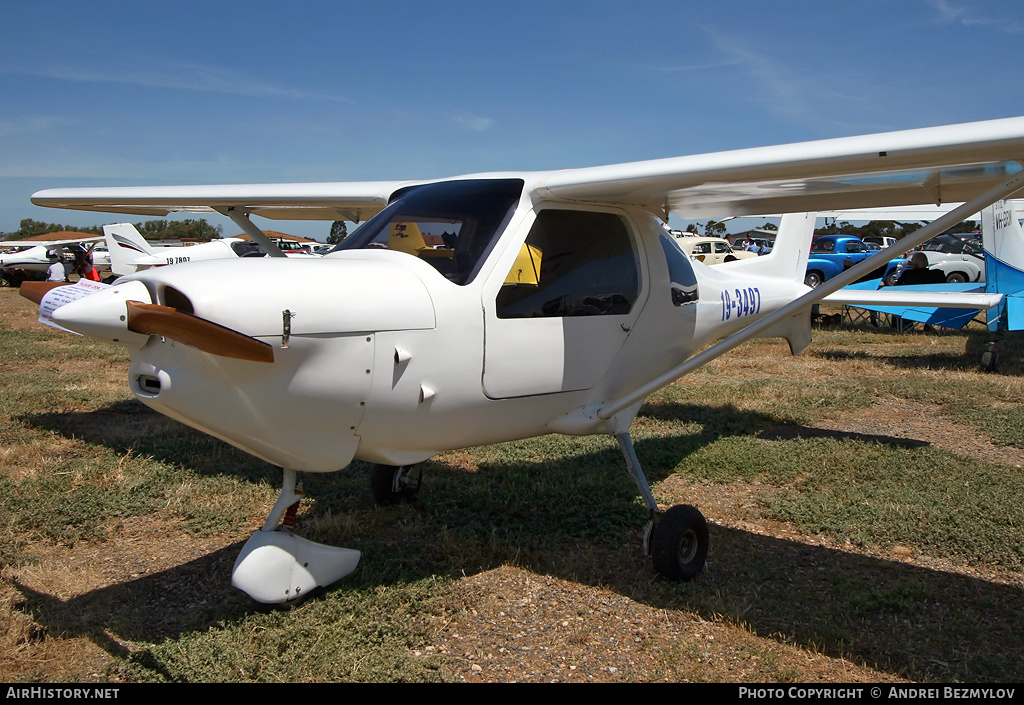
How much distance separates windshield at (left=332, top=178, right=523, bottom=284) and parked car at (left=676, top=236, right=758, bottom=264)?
80.7ft

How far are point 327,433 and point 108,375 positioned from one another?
7775 millimetres

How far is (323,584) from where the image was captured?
3.41 meters

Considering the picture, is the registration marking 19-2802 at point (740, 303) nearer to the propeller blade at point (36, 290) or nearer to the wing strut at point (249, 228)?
the wing strut at point (249, 228)

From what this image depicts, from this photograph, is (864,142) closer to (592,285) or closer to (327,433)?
(592,285)

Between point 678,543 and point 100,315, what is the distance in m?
2.96

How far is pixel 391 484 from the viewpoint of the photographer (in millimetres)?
4824

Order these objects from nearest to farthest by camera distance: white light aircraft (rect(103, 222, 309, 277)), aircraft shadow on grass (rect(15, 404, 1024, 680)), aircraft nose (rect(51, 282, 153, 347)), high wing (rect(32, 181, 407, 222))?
aircraft nose (rect(51, 282, 153, 347))
aircraft shadow on grass (rect(15, 404, 1024, 680))
high wing (rect(32, 181, 407, 222))
white light aircraft (rect(103, 222, 309, 277))

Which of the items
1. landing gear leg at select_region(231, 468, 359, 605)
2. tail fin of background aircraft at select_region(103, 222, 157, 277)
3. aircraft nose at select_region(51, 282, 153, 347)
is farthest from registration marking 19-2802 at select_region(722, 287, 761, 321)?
tail fin of background aircraft at select_region(103, 222, 157, 277)

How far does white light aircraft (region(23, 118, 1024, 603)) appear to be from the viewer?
2725 millimetres

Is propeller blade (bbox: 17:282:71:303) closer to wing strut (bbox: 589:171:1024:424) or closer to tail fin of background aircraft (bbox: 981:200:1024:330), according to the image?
wing strut (bbox: 589:171:1024:424)

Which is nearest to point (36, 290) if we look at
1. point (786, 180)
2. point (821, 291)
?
point (786, 180)

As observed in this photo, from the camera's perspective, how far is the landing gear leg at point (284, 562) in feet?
10.5

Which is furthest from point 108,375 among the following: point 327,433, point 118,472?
point 327,433
